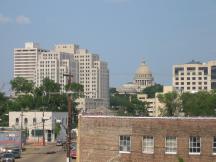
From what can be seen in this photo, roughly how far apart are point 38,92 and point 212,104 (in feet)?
184

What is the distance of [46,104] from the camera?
187 m

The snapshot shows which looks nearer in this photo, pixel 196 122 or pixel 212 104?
pixel 196 122

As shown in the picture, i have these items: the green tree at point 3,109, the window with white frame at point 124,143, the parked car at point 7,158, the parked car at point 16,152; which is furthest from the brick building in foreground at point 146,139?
the green tree at point 3,109

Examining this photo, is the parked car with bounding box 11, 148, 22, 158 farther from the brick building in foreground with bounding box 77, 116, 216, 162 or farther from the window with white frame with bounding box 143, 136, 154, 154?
the window with white frame with bounding box 143, 136, 154, 154

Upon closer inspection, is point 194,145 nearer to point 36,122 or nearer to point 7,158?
point 7,158

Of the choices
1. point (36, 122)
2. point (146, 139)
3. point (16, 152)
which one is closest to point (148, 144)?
point (146, 139)

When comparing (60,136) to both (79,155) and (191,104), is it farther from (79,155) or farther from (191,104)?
(79,155)

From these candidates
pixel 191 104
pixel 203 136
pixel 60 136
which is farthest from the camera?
pixel 191 104

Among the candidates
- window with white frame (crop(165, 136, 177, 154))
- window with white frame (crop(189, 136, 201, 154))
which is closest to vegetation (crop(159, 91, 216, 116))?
window with white frame (crop(165, 136, 177, 154))

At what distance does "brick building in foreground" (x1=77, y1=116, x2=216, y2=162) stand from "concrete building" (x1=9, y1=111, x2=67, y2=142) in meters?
93.6

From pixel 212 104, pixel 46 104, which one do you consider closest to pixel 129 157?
pixel 212 104

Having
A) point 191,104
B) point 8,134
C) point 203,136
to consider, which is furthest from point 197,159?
point 191,104

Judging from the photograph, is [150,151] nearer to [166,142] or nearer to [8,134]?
[166,142]

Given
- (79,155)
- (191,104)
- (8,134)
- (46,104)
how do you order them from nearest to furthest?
(79,155) < (8,134) < (191,104) < (46,104)
